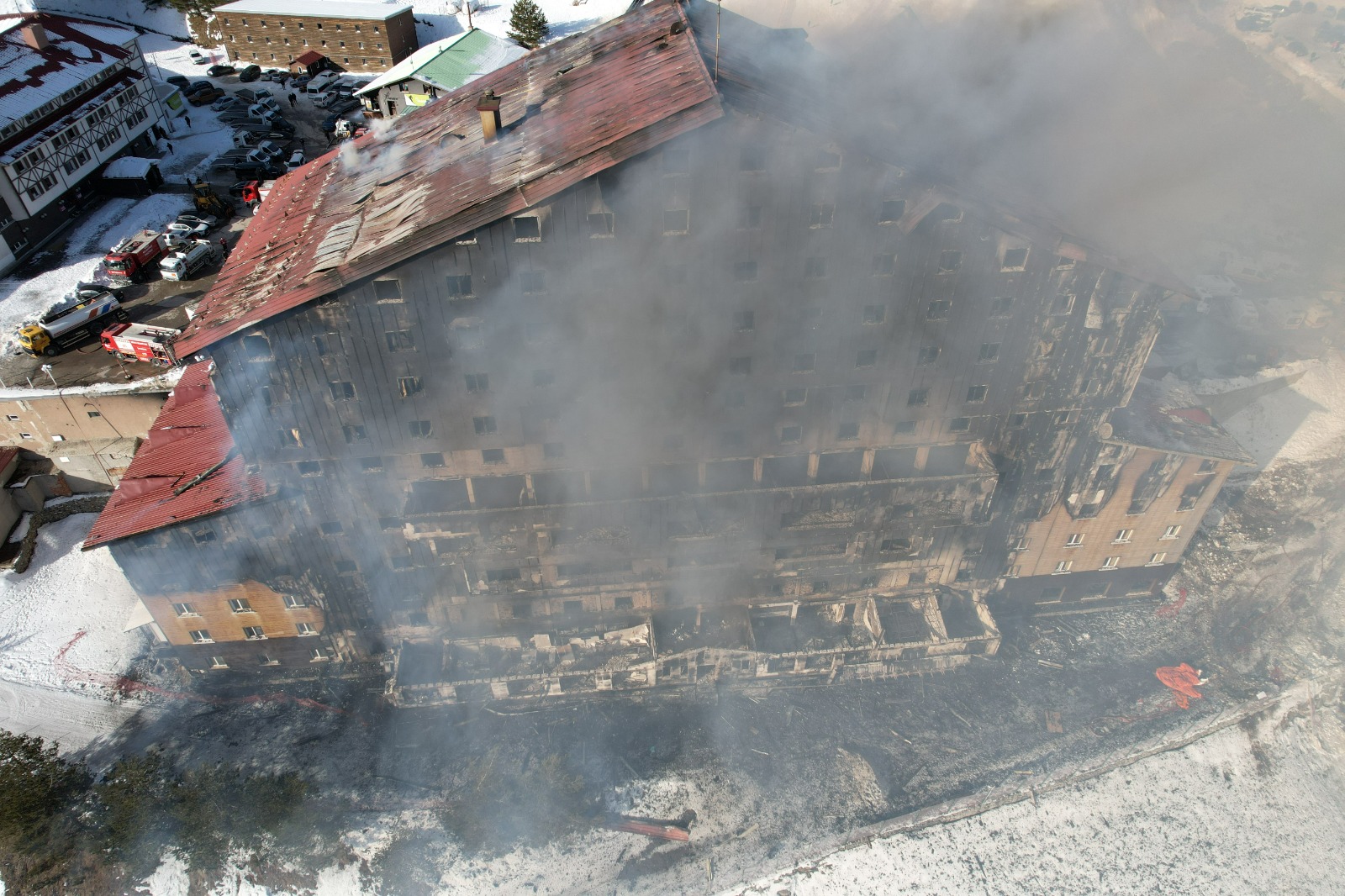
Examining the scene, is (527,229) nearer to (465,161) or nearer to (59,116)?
(465,161)

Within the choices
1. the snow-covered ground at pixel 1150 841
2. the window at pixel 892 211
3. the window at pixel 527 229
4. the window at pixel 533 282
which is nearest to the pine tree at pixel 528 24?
the window at pixel 527 229

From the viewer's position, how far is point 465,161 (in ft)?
64.4

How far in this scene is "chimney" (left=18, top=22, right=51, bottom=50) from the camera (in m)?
41.0

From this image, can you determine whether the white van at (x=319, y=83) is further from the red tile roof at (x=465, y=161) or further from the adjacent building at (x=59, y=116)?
the red tile roof at (x=465, y=161)

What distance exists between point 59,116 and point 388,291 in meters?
37.7

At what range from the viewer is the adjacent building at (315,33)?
2213 inches

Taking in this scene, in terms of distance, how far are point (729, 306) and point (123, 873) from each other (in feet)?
72.1

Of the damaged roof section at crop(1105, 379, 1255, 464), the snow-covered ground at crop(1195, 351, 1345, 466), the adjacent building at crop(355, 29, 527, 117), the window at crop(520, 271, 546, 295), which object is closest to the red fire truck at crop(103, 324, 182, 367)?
the window at crop(520, 271, 546, 295)

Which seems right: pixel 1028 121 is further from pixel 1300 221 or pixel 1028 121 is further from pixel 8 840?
pixel 8 840

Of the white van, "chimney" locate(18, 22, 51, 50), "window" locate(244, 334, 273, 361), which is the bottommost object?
the white van

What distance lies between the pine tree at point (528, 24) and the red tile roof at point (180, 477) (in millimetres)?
43723

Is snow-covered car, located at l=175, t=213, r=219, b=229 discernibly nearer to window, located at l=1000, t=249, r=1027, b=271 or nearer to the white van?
the white van

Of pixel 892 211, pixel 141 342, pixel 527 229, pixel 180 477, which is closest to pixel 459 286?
pixel 527 229

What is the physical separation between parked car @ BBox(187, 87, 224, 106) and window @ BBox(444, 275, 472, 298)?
167 feet
